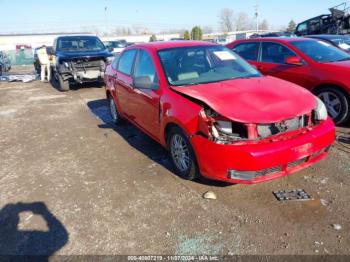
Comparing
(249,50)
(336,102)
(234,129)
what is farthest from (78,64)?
(234,129)

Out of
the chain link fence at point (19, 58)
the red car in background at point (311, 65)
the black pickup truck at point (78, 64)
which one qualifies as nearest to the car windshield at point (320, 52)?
the red car in background at point (311, 65)

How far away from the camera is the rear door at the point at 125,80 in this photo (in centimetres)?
505

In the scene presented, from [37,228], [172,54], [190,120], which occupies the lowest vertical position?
[37,228]

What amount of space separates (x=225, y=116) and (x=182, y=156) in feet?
3.07

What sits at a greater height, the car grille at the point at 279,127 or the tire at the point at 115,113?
the car grille at the point at 279,127

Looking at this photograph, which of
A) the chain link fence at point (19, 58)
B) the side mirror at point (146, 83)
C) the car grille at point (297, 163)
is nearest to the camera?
the car grille at point (297, 163)

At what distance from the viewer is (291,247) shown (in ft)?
8.81

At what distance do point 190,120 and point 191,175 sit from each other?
0.72m

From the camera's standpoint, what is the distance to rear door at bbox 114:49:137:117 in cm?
505

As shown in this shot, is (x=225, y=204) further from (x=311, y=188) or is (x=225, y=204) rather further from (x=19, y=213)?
(x=19, y=213)

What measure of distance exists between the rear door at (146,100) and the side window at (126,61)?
0.27 m

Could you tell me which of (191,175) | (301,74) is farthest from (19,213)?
(301,74)

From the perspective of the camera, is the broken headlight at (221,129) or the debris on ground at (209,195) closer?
the broken headlight at (221,129)

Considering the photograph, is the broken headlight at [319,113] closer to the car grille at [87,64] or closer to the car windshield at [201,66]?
the car windshield at [201,66]
